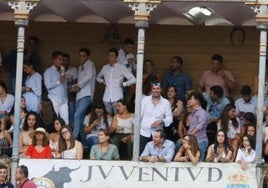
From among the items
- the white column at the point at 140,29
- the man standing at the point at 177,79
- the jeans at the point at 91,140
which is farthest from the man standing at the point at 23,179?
the man standing at the point at 177,79

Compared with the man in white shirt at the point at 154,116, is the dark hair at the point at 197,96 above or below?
above

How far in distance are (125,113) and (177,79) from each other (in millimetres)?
1747

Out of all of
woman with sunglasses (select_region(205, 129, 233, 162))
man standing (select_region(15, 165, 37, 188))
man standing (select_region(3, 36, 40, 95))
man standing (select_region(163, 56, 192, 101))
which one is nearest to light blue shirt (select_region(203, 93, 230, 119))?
man standing (select_region(163, 56, 192, 101))

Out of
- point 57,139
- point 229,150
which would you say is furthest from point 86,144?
point 229,150

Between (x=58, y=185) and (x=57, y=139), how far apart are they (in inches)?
41.7

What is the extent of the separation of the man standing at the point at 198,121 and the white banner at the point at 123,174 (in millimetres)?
451

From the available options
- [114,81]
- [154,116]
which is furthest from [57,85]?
[154,116]

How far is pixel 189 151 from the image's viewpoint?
101ft

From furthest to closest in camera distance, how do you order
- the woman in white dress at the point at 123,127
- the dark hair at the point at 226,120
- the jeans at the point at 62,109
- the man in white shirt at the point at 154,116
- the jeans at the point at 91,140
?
the jeans at the point at 62,109, the jeans at the point at 91,140, the woman in white dress at the point at 123,127, the dark hair at the point at 226,120, the man in white shirt at the point at 154,116

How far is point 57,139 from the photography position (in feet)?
105

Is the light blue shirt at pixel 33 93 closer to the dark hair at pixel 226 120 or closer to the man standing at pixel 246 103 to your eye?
the dark hair at pixel 226 120

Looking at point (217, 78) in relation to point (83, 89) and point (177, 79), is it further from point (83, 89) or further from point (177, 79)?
point (83, 89)

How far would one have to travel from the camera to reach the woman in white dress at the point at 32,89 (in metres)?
33.2

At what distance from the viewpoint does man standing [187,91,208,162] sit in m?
31.5
